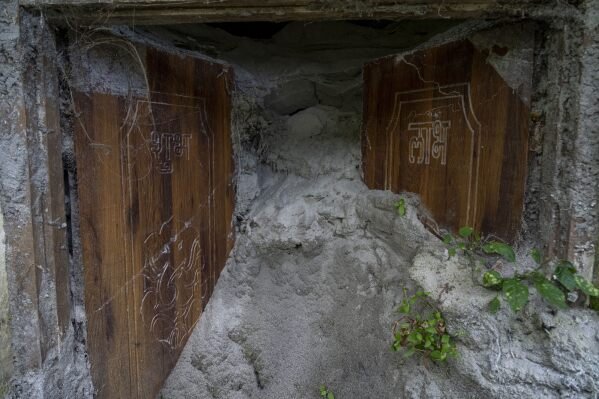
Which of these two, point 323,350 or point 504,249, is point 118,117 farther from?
point 504,249

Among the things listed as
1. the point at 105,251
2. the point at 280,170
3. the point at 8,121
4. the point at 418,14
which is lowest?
the point at 105,251

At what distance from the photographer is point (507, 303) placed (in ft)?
3.79

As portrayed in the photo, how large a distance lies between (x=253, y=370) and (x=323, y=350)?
14.6 inches

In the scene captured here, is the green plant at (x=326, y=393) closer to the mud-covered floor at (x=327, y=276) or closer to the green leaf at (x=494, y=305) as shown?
the mud-covered floor at (x=327, y=276)

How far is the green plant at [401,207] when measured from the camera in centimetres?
158

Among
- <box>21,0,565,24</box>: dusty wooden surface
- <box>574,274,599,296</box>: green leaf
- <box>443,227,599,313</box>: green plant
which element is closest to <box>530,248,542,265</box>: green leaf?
<box>443,227,599,313</box>: green plant

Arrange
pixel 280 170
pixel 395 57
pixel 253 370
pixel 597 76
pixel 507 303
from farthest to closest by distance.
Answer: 1. pixel 280 170
2. pixel 253 370
3. pixel 395 57
4. pixel 507 303
5. pixel 597 76

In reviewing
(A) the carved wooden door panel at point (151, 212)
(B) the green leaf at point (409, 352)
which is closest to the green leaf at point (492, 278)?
(B) the green leaf at point (409, 352)

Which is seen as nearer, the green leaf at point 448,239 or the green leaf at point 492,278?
the green leaf at point 492,278

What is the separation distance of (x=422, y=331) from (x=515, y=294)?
0.34m

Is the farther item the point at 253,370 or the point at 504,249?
the point at 253,370

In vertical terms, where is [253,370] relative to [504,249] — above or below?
below

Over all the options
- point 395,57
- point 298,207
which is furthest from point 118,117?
point 395,57

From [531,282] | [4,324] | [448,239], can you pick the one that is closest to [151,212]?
[4,324]
